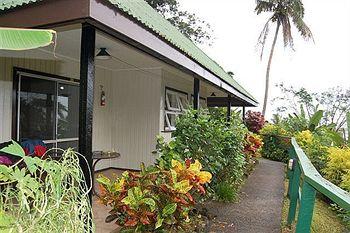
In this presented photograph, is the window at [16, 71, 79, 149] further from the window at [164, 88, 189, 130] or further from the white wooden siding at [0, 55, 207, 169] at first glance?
the window at [164, 88, 189, 130]

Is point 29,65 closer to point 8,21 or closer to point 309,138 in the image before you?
point 8,21

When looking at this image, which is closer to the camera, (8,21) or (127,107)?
(8,21)

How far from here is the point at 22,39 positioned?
5.16ft

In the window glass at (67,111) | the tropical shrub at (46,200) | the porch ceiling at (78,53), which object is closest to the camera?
the tropical shrub at (46,200)

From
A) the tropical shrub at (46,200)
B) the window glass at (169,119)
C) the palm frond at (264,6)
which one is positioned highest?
the palm frond at (264,6)

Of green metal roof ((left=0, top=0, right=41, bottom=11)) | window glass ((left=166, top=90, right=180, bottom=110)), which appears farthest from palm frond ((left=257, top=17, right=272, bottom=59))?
green metal roof ((left=0, top=0, right=41, bottom=11))

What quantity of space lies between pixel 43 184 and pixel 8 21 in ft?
6.49

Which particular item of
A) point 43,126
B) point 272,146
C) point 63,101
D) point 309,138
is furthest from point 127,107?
point 272,146

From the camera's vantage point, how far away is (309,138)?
11906 mm

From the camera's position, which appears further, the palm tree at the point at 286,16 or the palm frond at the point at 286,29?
the palm frond at the point at 286,29

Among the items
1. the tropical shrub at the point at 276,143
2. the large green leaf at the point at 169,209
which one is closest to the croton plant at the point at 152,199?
the large green leaf at the point at 169,209

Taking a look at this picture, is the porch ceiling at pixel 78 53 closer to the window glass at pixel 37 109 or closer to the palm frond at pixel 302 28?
the window glass at pixel 37 109

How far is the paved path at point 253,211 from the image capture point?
521 cm

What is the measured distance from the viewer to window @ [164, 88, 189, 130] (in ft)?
31.2
